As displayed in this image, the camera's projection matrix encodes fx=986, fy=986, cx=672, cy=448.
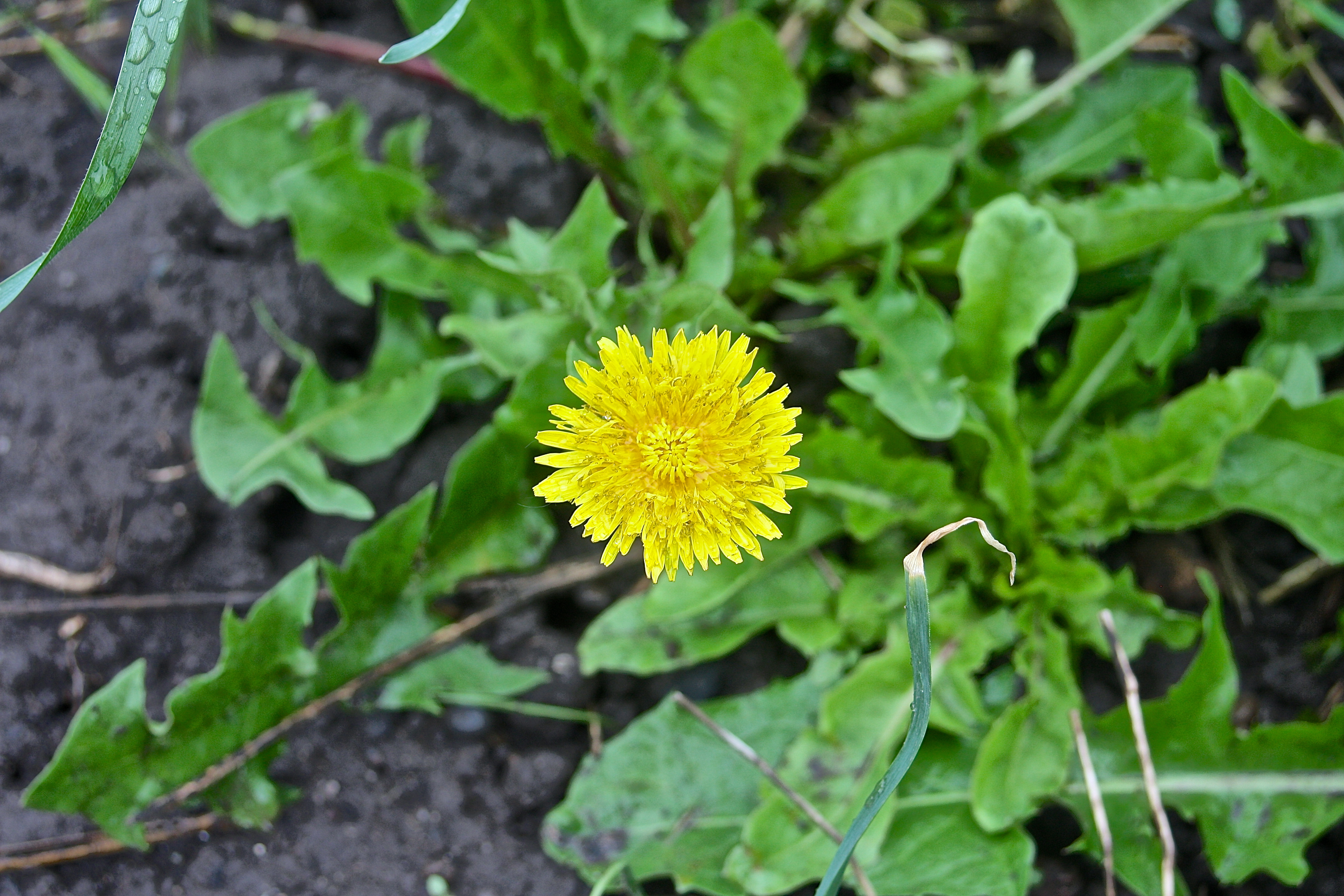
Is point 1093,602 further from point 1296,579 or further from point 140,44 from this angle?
point 140,44

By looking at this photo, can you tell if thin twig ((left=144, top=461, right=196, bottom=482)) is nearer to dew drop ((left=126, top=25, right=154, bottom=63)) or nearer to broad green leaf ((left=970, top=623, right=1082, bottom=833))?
dew drop ((left=126, top=25, right=154, bottom=63))

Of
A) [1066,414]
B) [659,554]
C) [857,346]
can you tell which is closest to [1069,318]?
[1066,414]

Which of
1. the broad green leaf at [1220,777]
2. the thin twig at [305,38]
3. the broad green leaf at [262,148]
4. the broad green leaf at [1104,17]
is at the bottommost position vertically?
the broad green leaf at [1220,777]

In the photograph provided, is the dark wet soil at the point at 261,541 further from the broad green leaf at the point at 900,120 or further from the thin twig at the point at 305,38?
the broad green leaf at the point at 900,120

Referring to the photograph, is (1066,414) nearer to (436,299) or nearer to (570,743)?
(570,743)

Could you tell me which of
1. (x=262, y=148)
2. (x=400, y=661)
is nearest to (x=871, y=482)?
(x=400, y=661)

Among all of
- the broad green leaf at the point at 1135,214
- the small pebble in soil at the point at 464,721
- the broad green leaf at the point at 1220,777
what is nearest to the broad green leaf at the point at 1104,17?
the broad green leaf at the point at 1135,214
